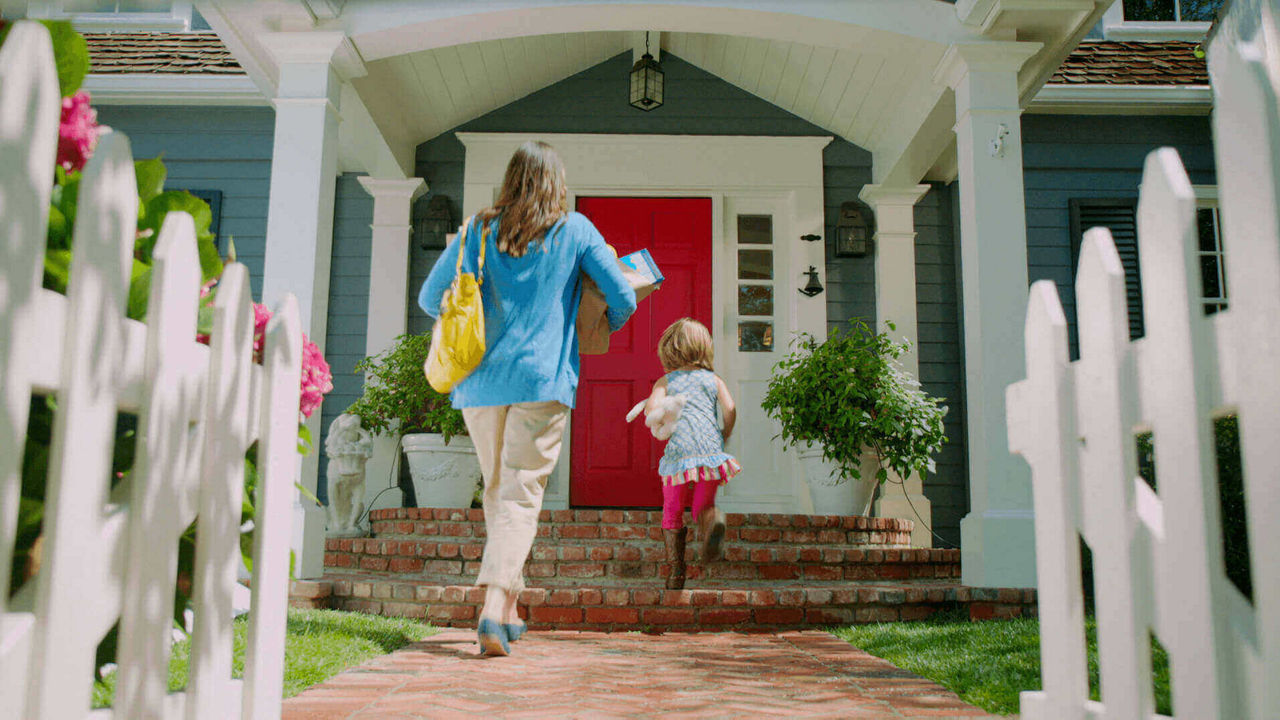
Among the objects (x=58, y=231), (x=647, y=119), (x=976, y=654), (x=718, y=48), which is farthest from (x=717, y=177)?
(x=58, y=231)

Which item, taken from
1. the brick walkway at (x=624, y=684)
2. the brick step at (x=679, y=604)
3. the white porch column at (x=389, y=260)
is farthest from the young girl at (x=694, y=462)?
the white porch column at (x=389, y=260)

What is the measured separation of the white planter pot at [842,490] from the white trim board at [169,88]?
4.62 metres

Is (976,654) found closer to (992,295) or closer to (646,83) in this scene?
(992,295)

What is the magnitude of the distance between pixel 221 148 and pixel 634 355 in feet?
11.1

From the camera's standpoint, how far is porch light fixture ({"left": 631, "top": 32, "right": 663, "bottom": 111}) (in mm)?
6121

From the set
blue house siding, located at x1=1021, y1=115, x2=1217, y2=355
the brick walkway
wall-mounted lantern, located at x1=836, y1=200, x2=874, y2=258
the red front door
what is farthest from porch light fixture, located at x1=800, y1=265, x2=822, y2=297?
the brick walkway

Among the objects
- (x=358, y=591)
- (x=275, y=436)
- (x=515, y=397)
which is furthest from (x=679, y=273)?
(x=275, y=436)

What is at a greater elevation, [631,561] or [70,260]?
[70,260]

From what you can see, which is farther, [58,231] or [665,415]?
[665,415]

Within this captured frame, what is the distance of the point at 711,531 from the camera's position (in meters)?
4.11

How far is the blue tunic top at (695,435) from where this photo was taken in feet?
13.8

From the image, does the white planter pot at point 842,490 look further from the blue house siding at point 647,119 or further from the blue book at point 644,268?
the blue book at point 644,268

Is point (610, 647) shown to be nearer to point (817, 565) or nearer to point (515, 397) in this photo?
point (515, 397)

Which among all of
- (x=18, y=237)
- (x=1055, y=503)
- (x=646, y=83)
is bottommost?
(x=1055, y=503)
